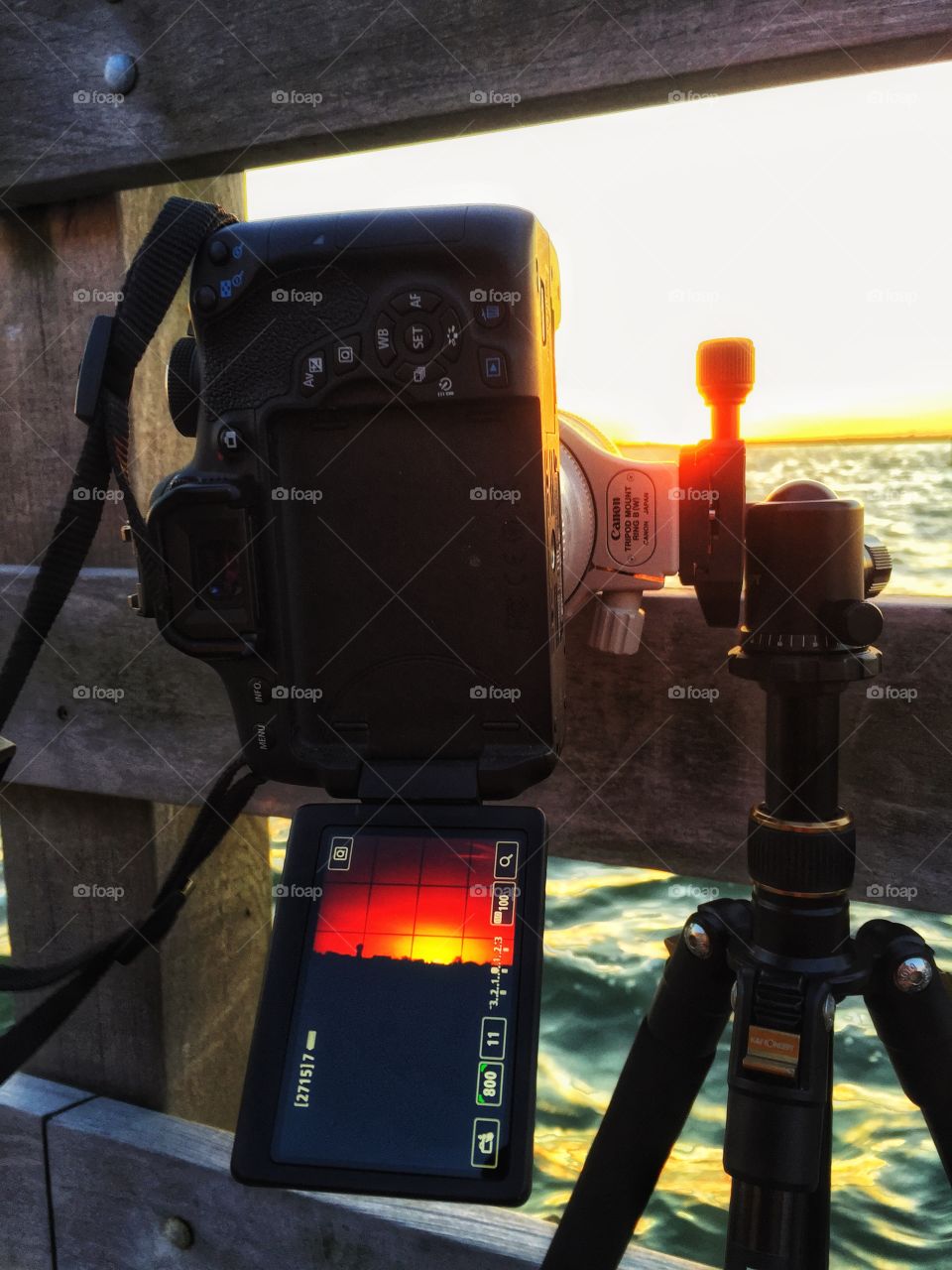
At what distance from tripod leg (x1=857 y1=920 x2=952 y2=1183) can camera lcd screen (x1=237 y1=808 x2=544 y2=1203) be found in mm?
276

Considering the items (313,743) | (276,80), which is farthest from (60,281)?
(313,743)

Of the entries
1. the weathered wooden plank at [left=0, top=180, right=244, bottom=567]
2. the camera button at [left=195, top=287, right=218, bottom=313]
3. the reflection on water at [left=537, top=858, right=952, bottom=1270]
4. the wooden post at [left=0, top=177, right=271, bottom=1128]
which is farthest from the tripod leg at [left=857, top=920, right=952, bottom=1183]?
the weathered wooden plank at [left=0, top=180, right=244, bottom=567]

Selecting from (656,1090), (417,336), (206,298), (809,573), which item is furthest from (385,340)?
(656,1090)

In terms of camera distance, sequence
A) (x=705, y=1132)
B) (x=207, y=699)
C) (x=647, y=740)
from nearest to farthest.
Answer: (x=647, y=740) → (x=207, y=699) → (x=705, y=1132)

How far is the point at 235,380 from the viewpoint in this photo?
2.46ft

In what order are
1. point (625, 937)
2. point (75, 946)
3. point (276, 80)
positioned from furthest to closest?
1. point (625, 937)
2. point (75, 946)
3. point (276, 80)

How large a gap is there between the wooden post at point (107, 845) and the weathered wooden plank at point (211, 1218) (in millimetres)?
88

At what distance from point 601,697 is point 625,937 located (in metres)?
1.89

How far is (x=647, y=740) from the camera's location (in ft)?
3.53

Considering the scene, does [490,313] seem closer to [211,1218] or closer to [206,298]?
[206,298]

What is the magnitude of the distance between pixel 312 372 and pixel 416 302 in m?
0.08

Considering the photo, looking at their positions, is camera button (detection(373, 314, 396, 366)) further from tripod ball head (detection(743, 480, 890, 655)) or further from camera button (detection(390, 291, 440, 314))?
tripod ball head (detection(743, 480, 890, 655))

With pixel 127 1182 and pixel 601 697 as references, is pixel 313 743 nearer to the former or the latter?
pixel 601 697

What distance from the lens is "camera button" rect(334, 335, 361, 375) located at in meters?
0.73
